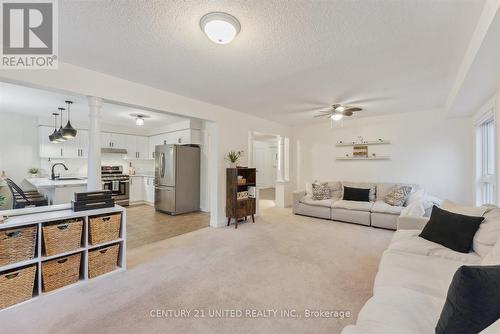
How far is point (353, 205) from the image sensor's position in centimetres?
455

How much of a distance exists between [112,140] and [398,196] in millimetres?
7373

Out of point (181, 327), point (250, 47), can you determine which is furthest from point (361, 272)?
point (250, 47)

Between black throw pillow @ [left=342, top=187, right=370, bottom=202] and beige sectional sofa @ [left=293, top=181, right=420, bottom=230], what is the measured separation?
109 millimetres

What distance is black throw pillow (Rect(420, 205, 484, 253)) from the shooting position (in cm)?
198

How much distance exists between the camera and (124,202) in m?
6.26

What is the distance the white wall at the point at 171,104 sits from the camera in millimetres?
2396

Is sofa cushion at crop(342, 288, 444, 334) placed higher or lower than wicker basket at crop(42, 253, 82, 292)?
higher

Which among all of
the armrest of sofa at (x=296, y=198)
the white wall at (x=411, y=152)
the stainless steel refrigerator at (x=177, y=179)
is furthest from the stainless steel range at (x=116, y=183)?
the white wall at (x=411, y=152)

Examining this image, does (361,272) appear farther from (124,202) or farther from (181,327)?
(124,202)

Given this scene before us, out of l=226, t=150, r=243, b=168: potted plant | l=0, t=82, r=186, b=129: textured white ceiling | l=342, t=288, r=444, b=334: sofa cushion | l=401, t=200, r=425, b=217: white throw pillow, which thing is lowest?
l=342, t=288, r=444, b=334: sofa cushion

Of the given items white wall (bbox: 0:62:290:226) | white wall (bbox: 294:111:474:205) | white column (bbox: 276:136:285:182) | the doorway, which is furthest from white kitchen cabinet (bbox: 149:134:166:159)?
the doorway

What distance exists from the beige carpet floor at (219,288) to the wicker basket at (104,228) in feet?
1.40

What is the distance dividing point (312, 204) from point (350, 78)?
2.97m

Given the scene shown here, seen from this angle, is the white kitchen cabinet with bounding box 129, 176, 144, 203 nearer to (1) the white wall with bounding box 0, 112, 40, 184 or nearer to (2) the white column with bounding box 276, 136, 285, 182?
(1) the white wall with bounding box 0, 112, 40, 184
